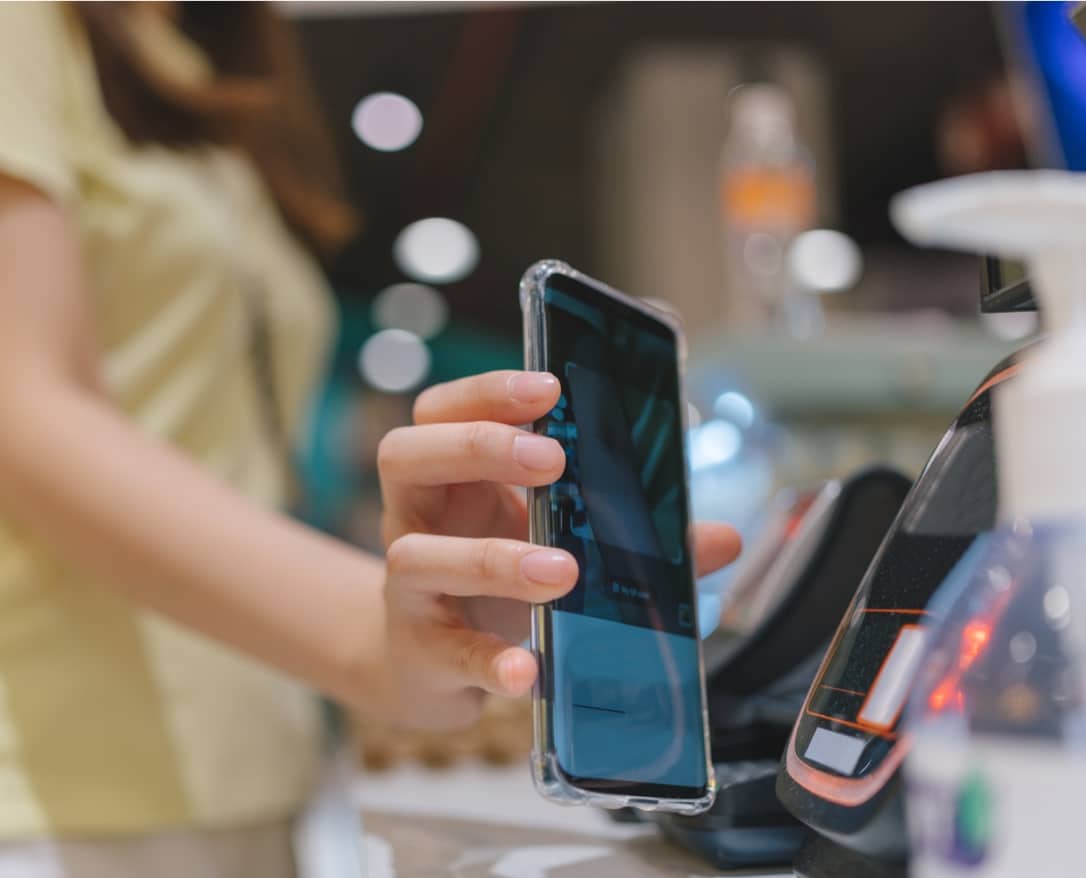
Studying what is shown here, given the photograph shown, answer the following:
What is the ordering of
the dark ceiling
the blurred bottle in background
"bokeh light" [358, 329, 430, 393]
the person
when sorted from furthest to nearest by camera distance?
"bokeh light" [358, 329, 430, 393] → the dark ceiling → the blurred bottle in background → the person

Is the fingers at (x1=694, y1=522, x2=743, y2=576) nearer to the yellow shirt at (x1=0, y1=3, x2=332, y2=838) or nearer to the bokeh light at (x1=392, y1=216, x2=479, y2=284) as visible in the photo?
the yellow shirt at (x1=0, y1=3, x2=332, y2=838)

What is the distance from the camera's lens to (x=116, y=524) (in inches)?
22.4

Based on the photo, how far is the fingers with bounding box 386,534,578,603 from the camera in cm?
38

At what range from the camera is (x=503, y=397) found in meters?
0.40

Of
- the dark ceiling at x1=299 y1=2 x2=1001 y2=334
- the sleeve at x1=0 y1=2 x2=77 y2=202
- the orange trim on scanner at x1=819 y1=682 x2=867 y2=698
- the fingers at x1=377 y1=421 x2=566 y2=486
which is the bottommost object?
the orange trim on scanner at x1=819 y1=682 x2=867 y2=698

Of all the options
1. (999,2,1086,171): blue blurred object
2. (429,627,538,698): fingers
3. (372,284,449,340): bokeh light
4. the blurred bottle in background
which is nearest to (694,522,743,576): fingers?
(429,627,538,698): fingers

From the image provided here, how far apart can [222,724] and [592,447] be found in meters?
0.46

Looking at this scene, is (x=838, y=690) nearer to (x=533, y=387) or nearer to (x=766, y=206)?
(x=533, y=387)

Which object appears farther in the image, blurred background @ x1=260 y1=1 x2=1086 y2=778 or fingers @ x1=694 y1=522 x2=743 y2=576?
blurred background @ x1=260 y1=1 x2=1086 y2=778

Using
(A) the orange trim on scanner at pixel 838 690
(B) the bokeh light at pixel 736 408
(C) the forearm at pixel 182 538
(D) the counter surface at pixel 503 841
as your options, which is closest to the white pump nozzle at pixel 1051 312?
(A) the orange trim on scanner at pixel 838 690

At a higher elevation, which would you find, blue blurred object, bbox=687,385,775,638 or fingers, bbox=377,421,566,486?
fingers, bbox=377,421,566,486

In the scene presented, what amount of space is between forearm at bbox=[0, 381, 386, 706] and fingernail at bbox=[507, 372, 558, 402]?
0.18 meters

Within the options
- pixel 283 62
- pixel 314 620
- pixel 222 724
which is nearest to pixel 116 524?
pixel 314 620

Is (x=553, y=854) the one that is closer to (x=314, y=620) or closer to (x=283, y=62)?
(x=314, y=620)
